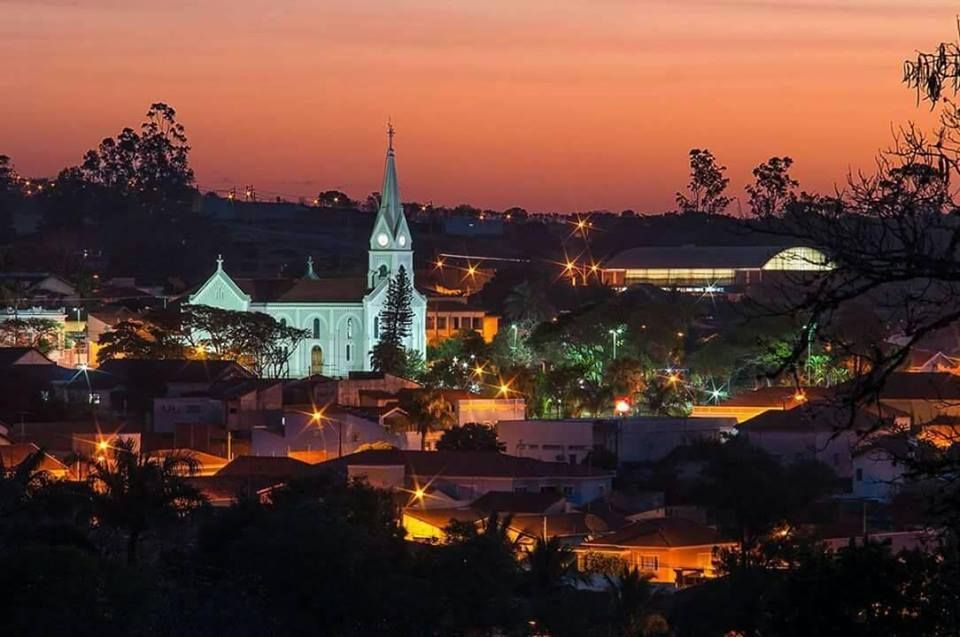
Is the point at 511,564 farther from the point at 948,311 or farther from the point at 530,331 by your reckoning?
the point at 530,331

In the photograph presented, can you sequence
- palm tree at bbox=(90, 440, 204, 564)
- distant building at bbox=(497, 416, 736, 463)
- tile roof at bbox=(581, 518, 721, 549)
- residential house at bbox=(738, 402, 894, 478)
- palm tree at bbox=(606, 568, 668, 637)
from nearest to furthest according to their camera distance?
palm tree at bbox=(606, 568, 668, 637) < palm tree at bbox=(90, 440, 204, 564) < tile roof at bbox=(581, 518, 721, 549) < residential house at bbox=(738, 402, 894, 478) < distant building at bbox=(497, 416, 736, 463)

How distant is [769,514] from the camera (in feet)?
152

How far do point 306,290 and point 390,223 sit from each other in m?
5.49

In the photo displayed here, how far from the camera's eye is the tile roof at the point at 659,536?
142 feet

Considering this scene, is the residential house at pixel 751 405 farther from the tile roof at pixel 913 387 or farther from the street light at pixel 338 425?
the street light at pixel 338 425

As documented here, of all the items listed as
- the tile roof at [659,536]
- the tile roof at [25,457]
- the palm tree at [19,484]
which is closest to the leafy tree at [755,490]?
the tile roof at [659,536]

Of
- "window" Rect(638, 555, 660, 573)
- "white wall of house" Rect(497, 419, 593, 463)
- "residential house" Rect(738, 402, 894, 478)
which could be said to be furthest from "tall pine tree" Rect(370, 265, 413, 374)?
"window" Rect(638, 555, 660, 573)

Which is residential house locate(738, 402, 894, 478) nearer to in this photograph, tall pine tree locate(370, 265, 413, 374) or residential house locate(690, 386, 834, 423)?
residential house locate(690, 386, 834, 423)

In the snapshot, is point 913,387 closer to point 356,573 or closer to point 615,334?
point 615,334

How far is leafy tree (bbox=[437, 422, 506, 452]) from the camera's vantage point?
188 feet

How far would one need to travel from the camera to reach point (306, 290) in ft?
302

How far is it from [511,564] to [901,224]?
90.1ft

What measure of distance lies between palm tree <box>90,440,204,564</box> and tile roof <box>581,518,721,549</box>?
747 centimetres

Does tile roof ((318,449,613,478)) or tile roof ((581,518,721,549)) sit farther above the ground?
tile roof ((318,449,613,478))
